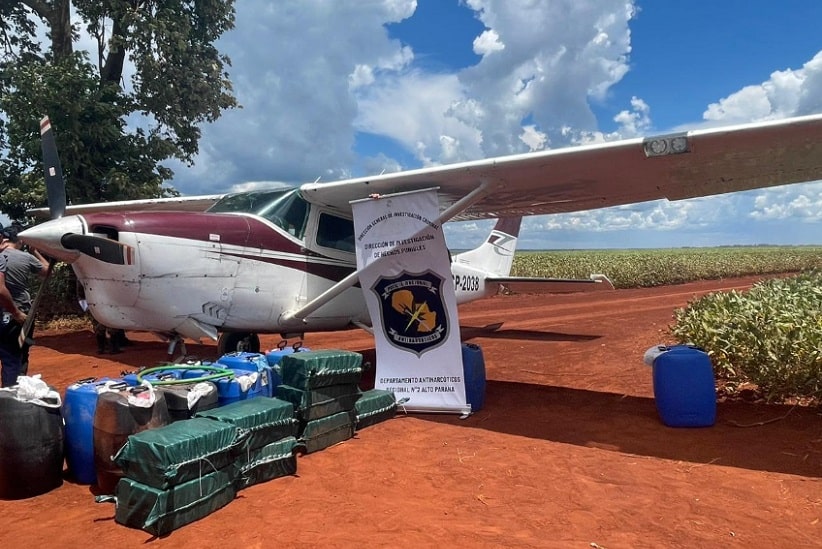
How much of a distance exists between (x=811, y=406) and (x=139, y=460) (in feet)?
20.4

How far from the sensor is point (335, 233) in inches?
315

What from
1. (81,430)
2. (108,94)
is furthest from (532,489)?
(108,94)

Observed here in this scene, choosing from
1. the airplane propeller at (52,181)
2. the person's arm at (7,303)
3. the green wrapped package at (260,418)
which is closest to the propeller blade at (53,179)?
the airplane propeller at (52,181)

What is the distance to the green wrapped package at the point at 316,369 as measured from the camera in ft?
15.3

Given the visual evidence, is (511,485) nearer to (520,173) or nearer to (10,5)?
(520,173)

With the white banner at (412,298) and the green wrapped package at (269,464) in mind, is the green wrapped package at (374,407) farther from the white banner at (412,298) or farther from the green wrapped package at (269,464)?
the green wrapped package at (269,464)

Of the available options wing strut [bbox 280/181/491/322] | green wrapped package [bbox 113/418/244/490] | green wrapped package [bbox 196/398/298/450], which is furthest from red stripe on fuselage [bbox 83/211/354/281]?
green wrapped package [bbox 113/418/244/490]

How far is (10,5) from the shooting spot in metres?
15.5

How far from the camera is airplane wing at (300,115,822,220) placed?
488cm

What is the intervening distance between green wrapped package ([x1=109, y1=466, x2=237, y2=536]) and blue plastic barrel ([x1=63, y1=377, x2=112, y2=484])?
790 millimetres

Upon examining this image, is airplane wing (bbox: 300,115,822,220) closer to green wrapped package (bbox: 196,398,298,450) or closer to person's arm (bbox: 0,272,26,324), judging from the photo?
green wrapped package (bbox: 196,398,298,450)

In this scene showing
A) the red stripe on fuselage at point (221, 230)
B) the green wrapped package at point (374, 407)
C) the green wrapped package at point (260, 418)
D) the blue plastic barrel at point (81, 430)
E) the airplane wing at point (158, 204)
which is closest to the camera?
the green wrapped package at point (260, 418)

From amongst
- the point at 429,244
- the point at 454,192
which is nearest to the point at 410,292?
the point at 429,244

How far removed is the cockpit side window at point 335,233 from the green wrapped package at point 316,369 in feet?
10.1
